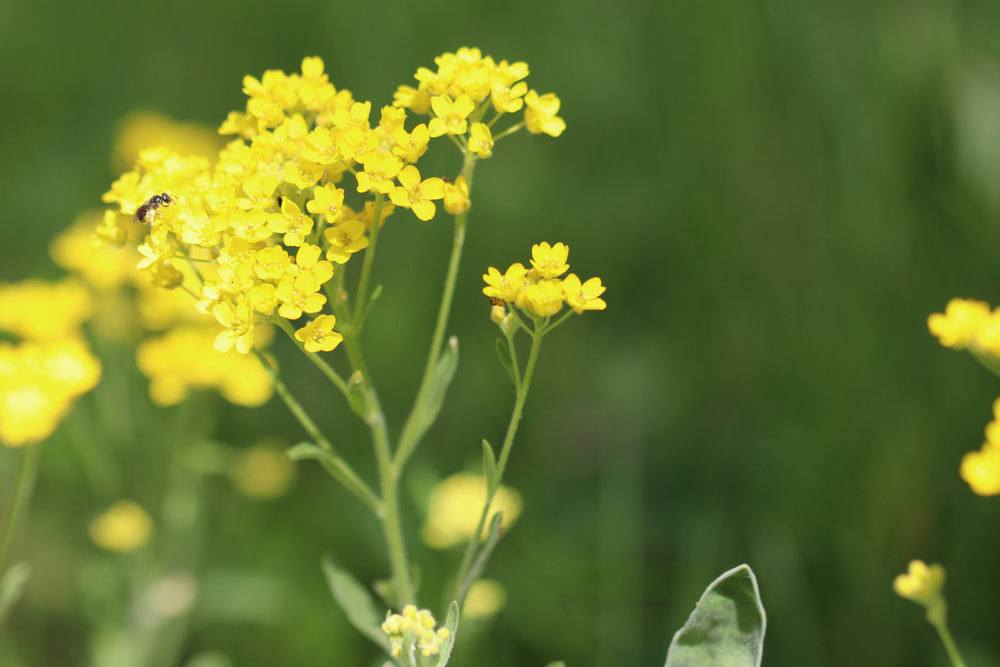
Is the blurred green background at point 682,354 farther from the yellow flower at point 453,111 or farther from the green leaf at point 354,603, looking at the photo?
the yellow flower at point 453,111

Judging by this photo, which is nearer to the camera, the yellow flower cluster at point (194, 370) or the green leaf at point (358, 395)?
the green leaf at point (358, 395)

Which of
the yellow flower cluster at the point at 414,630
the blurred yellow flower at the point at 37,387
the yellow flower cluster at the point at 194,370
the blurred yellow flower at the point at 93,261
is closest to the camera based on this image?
the yellow flower cluster at the point at 414,630

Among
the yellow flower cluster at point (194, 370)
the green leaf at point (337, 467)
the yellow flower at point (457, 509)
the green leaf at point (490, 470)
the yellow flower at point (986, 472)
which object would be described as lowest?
the yellow flower at point (986, 472)

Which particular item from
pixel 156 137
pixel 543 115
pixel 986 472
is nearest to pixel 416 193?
pixel 543 115

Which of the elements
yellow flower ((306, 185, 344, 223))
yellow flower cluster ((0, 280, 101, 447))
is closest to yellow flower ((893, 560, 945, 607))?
yellow flower ((306, 185, 344, 223))

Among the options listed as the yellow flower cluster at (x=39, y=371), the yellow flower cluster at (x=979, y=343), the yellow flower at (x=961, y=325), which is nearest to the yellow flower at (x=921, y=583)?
the yellow flower cluster at (x=979, y=343)

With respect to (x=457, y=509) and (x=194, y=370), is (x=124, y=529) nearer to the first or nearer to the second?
(x=194, y=370)

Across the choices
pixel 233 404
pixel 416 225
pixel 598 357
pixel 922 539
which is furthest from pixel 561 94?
pixel 922 539
